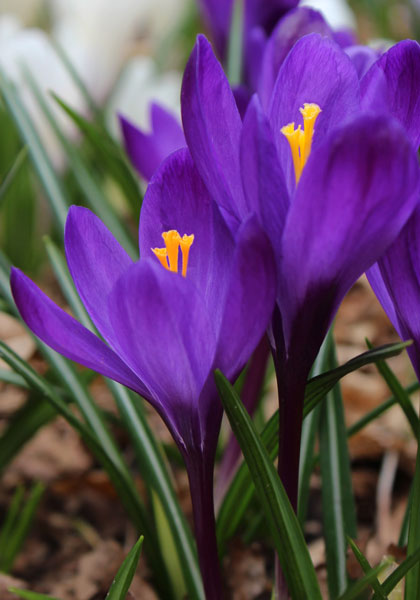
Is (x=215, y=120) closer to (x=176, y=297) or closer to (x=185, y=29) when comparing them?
(x=176, y=297)

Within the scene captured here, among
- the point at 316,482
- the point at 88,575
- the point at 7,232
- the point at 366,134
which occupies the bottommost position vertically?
the point at 316,482

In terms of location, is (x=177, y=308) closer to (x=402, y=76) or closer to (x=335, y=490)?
(x=402, y=76)

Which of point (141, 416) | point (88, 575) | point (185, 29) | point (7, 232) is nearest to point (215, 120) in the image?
point (141, 416)

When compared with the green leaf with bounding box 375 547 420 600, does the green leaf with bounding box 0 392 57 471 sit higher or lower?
higher

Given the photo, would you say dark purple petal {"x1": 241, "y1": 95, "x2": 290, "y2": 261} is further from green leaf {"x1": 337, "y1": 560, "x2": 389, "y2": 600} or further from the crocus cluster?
green leaf {"x1": 337, "y1": 560, "x2": 389, "y2": 600}

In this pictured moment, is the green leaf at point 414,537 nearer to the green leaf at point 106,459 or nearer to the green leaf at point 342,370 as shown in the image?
the green leaf at point 342,370

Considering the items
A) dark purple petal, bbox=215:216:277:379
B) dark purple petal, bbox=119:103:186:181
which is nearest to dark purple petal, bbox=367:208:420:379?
dark purple petal, bbox=215:216:277:379
